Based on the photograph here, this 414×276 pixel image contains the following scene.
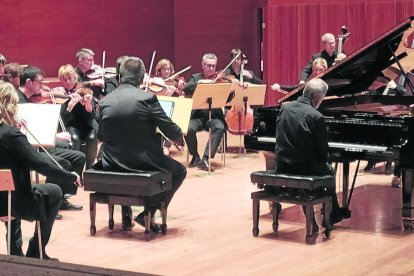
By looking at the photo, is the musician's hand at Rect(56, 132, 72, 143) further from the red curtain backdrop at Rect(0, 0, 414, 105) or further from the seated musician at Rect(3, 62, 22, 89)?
the red curtain backdrop at Rect(0, 0, 414, 105)

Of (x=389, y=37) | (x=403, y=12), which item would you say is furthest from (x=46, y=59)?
(x=389, y=37)

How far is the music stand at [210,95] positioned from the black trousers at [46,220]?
3.25 metres

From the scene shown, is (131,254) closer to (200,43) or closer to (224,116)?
(224,116)

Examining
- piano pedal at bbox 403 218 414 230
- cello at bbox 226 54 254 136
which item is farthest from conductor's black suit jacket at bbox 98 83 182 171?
cello at bbox 226 54 254 136

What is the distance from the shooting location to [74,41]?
12422mm

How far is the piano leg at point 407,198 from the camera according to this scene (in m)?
6.12

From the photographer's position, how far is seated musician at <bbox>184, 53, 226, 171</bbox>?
9.11 m

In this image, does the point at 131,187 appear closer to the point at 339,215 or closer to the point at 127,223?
the point at 127,223

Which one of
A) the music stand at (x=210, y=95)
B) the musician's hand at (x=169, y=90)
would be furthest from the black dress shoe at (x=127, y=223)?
the musician's hand at (x=169, y=90)

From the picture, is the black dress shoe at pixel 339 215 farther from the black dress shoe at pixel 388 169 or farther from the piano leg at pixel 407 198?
the black dress shoe at pixel 388 169

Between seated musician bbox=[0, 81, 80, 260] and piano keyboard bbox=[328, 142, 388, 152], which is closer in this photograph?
seated musician bbox=[0, 81, 80, 260]

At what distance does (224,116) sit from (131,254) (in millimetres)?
4133

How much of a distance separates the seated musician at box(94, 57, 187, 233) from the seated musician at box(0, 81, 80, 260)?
714 millimetres

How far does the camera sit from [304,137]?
19.4 ft
